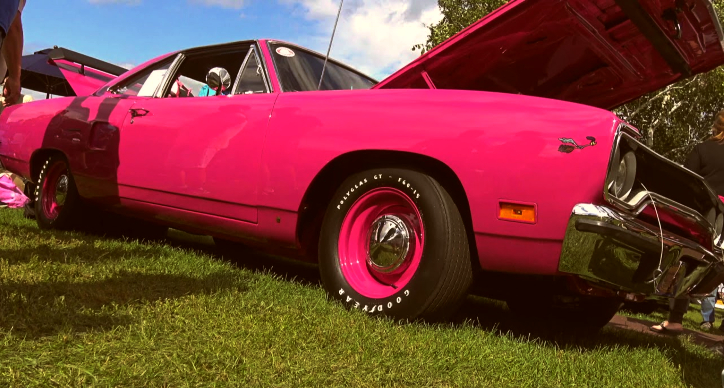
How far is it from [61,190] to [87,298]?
2.49m

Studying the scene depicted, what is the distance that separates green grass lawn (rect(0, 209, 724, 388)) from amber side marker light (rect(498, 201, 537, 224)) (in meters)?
0.52

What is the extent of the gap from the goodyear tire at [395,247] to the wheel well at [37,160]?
294 cm

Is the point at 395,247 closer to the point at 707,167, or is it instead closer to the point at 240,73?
the point at 240,73

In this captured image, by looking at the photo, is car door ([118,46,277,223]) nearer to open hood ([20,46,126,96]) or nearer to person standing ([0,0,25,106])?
person standing ([0,0,25,106])

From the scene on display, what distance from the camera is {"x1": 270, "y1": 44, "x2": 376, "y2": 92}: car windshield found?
11.3 ft

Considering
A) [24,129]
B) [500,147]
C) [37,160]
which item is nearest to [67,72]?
[24,129]

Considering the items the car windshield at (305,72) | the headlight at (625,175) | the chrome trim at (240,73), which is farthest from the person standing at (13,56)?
the headlight at (625,175)

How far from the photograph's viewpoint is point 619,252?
7.14 ft

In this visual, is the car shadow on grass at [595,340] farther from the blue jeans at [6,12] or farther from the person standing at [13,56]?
the person standing at [13,56]

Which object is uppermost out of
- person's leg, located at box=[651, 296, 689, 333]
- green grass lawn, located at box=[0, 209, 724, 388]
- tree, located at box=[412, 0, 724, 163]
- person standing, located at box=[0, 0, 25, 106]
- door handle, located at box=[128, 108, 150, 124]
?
tree, located at box=[412, 0, 724, 163]

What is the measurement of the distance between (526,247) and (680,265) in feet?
2.35

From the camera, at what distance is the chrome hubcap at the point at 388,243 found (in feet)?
8.46

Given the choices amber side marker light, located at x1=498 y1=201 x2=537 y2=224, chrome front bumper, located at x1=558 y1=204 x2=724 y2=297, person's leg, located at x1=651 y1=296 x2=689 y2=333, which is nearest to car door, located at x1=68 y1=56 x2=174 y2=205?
amber side marker light, located at x1=498 y1=201 x2=537 y2=224

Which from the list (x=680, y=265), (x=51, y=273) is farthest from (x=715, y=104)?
(x=51, y=273)
